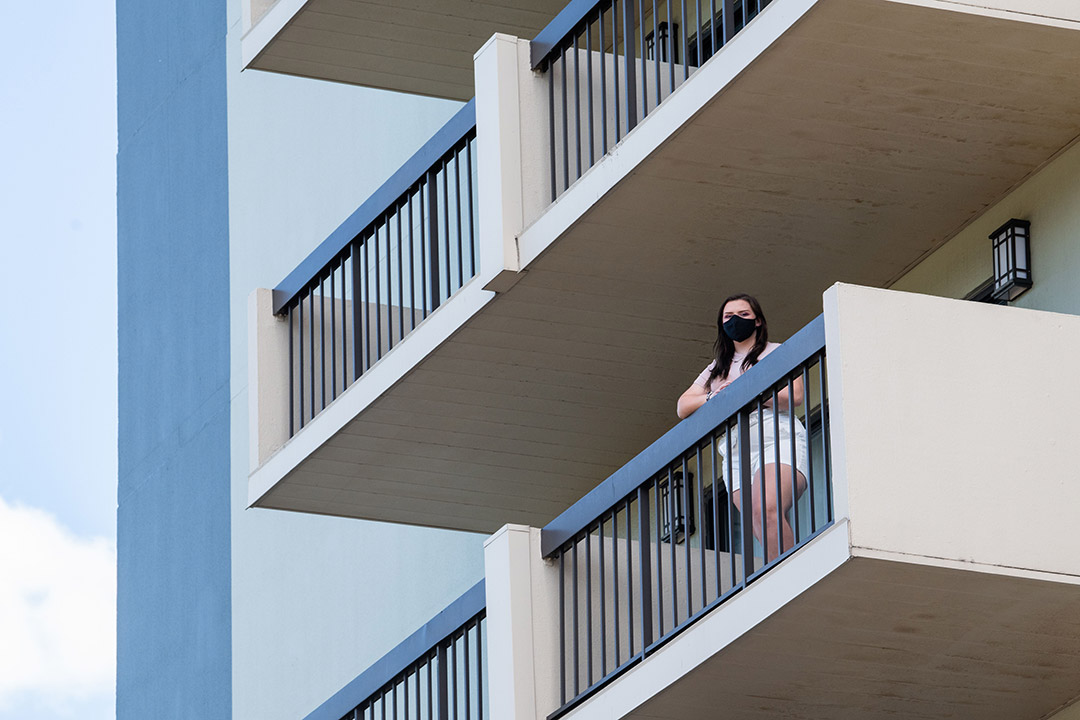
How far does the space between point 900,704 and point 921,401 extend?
204 cm

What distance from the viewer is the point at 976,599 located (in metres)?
11.9

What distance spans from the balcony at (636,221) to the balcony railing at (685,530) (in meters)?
1.03

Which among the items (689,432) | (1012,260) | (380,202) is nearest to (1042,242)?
(1012,260)

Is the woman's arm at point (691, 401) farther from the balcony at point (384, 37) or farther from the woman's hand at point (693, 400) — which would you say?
the balcony at point (384, 37)

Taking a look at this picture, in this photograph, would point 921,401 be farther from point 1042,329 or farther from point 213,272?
point 213,272

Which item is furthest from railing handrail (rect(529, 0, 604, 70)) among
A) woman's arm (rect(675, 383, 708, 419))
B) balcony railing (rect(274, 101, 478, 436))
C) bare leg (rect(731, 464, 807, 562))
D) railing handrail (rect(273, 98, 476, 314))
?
bare leg (rect(731, 464, 807, 562))

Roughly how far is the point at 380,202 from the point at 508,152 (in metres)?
2.15

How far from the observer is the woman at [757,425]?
12609 millimetres

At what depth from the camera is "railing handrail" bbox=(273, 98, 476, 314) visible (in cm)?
1623

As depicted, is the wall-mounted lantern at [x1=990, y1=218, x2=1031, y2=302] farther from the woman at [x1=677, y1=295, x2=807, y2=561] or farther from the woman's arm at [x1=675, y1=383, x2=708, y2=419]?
the woman's arm at [x1=675, y1=383, x2=708, y2=419]

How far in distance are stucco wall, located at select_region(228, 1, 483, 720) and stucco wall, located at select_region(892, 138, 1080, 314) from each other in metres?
6.54

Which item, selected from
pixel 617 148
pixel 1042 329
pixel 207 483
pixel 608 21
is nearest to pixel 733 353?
pixel 617 148

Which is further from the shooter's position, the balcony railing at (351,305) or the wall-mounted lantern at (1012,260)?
the balcony railing at (351,305)

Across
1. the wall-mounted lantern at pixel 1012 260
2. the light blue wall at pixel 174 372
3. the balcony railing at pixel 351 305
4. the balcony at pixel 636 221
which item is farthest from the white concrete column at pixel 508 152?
the light blue wall at pixel 174 372
